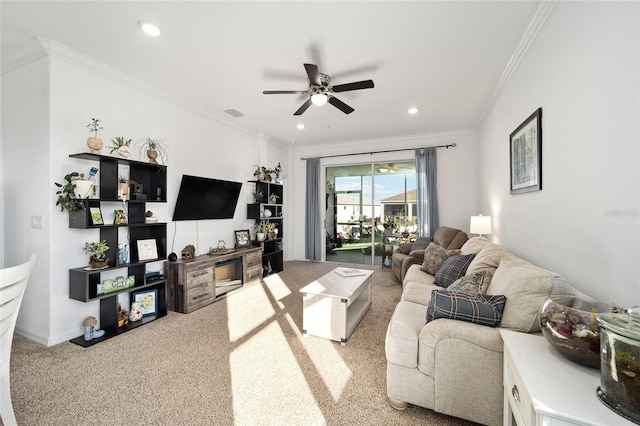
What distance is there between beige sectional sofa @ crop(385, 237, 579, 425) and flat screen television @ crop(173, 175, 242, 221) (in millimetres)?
3232

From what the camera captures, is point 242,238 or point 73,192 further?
point 242,238

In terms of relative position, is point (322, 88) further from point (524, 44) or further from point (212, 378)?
point (212, 378)

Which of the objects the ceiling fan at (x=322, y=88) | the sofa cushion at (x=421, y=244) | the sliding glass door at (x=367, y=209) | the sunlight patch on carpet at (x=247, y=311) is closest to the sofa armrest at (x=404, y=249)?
the sofa cushion at (x=421, y=244)

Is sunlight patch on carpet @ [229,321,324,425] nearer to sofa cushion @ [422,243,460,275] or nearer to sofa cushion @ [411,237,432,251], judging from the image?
sofa cushion @ [422,243,460,275]

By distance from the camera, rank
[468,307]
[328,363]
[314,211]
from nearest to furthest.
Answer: [468,307]
[328,363]
[314,211]

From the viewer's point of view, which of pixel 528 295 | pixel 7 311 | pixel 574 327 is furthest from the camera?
pixel 528 295

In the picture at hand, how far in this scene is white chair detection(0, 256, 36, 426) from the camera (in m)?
1.28

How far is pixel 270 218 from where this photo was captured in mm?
5445

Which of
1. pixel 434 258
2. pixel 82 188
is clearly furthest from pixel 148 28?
pixel 434 258

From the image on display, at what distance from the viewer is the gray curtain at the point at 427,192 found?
5.33 meters

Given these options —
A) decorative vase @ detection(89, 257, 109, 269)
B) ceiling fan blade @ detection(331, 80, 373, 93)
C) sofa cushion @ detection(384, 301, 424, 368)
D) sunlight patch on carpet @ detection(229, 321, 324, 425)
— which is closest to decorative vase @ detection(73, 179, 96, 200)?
decorative vase @ detection(89, 257, 109, 269)

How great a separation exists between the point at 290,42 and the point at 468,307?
2572mm

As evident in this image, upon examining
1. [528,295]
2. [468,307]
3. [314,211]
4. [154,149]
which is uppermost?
[154,149]

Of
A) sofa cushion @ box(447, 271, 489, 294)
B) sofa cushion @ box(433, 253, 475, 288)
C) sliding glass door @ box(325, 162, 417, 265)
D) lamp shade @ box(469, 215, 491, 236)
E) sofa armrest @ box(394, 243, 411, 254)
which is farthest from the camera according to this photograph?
sliding glass door @ box(325, 162, 417, 265)
